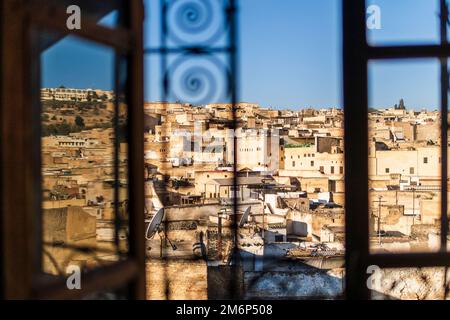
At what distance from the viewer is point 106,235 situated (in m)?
1.99

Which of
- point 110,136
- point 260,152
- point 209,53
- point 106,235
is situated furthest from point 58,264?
point 260,152

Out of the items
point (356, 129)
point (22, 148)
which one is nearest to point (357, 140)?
point (356, 129)

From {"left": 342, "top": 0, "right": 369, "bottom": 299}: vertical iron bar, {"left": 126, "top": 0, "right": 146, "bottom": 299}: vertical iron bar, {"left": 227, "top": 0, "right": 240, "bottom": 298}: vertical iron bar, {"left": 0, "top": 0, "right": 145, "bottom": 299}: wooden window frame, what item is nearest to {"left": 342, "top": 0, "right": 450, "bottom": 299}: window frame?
{"left": 342, "top": 0, "right": 369, "bottom": 299}: vertical iron bar

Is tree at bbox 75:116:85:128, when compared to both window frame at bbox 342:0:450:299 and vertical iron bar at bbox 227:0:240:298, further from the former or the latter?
window frame at bbox 342:0:450:299

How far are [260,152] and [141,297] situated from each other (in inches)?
268

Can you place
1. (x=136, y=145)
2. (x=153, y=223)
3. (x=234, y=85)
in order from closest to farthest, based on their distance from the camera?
1. (x=136, y=145)
2. (x=234, y=85)
3. (x=153, y=223)

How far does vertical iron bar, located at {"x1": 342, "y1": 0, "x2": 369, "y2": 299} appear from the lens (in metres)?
1.40

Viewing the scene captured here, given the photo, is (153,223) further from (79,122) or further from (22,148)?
(22,148)

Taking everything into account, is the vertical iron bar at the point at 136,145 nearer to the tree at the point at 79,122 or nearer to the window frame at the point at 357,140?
the window frame at the point at 357,140

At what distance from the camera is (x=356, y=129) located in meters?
1.40

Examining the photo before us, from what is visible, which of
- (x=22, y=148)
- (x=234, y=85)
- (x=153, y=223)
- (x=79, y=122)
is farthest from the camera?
(x=153, y=223)

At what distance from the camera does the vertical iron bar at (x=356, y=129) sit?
4.58ft

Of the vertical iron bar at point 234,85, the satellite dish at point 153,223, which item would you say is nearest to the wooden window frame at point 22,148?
the vertical iron bar at point 234,85

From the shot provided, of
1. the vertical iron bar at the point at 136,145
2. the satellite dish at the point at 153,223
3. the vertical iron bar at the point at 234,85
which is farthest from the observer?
the satellite dish at the point at 153,223
